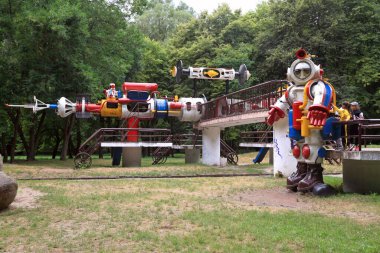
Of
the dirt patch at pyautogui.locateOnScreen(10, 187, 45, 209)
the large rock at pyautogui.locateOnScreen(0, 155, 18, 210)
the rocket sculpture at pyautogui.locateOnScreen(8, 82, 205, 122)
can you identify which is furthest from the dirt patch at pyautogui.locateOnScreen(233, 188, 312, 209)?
the rocket sculpture at pyautogui.locateOnScreen(8, 82, 205, 122)

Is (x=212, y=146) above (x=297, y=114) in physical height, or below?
below

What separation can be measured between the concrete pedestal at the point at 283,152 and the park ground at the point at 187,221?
3396mm

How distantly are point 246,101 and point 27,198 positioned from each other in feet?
35.7

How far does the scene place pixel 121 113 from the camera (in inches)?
939

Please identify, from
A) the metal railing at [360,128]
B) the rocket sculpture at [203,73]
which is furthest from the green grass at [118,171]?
the metal railing at [360,128]

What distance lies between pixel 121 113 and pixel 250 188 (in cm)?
1192

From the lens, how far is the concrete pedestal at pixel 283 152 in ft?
54.4

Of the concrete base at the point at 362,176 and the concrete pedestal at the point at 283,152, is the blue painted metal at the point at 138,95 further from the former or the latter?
the concrete base at the point at 362,176

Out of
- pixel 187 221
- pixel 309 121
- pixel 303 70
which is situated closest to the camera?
pixel 187 221

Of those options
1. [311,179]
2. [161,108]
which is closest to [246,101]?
[161,108]

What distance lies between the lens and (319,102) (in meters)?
11.5

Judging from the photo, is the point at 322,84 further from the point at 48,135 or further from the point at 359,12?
the point at 48,135

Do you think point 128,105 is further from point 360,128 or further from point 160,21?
point 160,21

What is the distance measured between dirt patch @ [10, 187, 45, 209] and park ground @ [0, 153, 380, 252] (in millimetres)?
22
